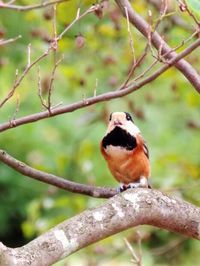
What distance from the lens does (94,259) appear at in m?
5.36

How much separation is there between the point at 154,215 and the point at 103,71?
2.56 meters

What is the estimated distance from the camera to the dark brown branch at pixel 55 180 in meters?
2.80

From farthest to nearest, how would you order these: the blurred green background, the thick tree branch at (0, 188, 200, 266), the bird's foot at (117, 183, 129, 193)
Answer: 1. the blurred green background
2. the bird's foot at (117, 183, 129, 193)
3. the thick tree branch at (0, 188, 200, 266)

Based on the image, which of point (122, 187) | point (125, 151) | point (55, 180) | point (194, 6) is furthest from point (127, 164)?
point (194, 6)

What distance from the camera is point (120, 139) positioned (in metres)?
3.28

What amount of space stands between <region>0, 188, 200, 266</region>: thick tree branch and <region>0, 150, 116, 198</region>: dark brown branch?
0.23 m

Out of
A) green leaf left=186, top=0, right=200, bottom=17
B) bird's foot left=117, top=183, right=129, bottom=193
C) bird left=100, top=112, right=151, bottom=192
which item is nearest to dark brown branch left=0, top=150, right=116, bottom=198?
bird's foot left=117, top=183, right=129, bottom=193

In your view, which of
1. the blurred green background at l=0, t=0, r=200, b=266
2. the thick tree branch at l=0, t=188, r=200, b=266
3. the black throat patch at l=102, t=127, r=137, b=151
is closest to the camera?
the thick tree branch at l=0, t=188, r=200, b=266

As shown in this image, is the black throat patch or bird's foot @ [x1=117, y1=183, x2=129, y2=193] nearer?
bird's foot @ [x1=117, y1=183, x2=129, y2=193]

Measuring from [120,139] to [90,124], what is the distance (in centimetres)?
166

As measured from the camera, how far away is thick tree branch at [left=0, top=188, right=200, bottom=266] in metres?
2.41

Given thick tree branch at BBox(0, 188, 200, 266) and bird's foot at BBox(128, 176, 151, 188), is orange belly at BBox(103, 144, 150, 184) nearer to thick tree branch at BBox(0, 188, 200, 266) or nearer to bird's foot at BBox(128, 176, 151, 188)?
bird's foot at BBox(128, 176, 151, 188)

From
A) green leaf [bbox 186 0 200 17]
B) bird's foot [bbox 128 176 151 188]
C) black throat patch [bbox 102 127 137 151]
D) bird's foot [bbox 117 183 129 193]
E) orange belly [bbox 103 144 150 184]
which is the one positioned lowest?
bird's foot [bbox 128 176 151 188]

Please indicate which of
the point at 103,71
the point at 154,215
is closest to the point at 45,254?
the point at 154,215
